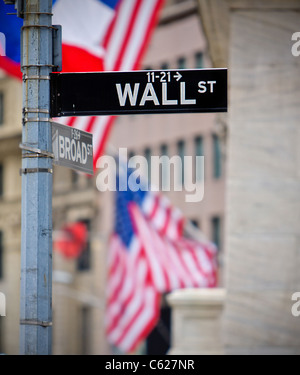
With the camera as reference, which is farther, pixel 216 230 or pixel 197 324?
pixel 216 230

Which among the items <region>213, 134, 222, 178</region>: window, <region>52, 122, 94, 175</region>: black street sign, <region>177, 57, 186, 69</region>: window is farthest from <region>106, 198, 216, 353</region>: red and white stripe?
<region>177, 57, 186, 69</region>: window

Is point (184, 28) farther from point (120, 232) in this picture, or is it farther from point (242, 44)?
point (242, 44)

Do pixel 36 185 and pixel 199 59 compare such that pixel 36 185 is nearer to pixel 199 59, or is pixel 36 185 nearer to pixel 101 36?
pixel 101 36

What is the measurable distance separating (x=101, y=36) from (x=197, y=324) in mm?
4983

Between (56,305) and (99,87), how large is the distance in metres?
50.4

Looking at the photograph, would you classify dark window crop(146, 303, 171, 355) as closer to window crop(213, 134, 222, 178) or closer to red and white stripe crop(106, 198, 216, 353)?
window crop(213, 134, 222, 178)

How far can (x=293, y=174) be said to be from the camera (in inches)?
442

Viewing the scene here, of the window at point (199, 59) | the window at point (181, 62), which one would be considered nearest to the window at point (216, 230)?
the window at point (199, 59)

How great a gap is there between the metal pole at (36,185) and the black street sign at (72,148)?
0.10 m

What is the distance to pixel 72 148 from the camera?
6348mm

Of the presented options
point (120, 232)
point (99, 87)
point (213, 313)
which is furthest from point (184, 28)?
point (99, 87)

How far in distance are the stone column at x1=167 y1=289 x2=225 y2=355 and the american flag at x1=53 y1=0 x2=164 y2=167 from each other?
10.6 feet

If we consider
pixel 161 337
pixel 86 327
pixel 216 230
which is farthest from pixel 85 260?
pixel 216 230

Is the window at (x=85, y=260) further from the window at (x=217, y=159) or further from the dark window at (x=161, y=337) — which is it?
the window at (x=217, y=159)
